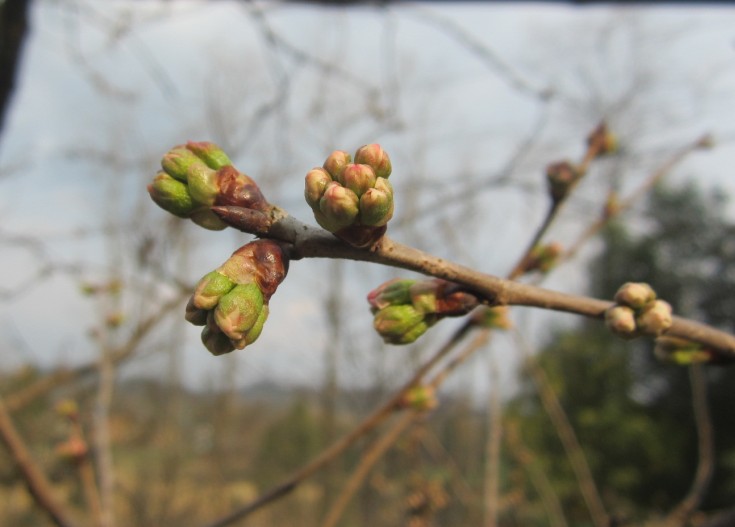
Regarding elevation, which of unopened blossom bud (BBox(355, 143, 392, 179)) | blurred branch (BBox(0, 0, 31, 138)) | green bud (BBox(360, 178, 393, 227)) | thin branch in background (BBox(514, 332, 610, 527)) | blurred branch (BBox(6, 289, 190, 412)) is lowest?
thin branch in background (BBox(514, 332, 610, 527))

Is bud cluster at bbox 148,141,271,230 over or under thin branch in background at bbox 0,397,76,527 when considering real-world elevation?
over

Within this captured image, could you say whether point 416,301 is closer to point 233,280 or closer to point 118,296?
point 233,280

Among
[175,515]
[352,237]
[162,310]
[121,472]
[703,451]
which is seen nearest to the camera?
[352,237]

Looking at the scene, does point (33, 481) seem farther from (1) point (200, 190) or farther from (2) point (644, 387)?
(2) point (644, 387)

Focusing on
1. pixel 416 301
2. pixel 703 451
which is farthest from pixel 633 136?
pixel 416 301

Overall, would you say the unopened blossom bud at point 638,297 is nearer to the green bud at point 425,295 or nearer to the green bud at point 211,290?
the green bud at point 425,295

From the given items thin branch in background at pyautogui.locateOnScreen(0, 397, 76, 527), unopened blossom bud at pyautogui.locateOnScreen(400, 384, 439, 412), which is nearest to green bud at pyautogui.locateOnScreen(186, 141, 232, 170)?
unopened blossom bud at pyautogui.locateOnScreen(400, 384, 439, 412)

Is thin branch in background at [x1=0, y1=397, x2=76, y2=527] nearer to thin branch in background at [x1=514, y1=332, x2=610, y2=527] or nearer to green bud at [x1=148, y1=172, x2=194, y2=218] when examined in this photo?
green bud at [x1=148, y1=172, x2=194, y2=218]
